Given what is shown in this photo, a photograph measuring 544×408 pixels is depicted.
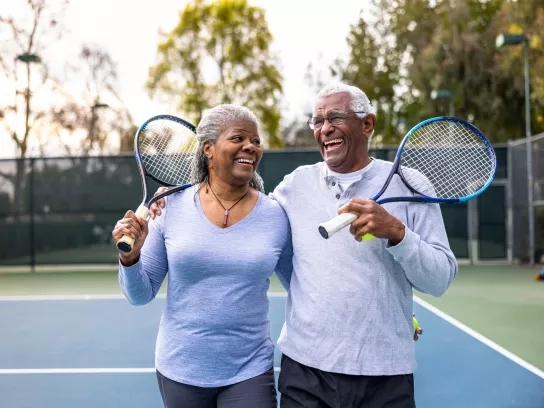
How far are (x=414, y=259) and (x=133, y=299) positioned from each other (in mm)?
1052

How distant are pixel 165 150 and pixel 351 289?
1.51 m

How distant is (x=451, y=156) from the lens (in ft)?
10.1

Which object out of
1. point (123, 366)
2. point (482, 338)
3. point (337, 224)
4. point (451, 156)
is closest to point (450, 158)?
point (451, 156)

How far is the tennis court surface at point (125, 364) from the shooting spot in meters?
4.71

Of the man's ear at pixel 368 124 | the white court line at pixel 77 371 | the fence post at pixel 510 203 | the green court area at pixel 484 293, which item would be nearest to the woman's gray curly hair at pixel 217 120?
the man's ear at pixel 368 124

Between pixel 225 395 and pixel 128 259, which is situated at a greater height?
pixel 128 259

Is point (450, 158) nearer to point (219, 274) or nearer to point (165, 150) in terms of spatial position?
point (219, 274)

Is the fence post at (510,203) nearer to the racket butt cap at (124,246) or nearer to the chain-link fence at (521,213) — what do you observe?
the chain-link fence at (521,213)

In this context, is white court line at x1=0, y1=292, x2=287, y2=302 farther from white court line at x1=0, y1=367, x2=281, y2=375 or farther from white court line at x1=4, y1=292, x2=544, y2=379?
white court line at x1=0, y1=367, x2=281, y2=375

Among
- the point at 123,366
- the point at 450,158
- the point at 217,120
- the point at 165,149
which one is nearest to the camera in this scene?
the point at 217,120

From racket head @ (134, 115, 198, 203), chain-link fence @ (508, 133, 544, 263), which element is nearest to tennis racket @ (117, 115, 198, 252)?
racket head @ (134, 115, 198, 203)

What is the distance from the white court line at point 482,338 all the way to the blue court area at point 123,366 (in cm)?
4

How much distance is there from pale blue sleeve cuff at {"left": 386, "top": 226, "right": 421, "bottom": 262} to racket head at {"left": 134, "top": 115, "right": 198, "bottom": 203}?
48.7 inches

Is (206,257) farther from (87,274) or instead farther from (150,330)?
(87,274)
